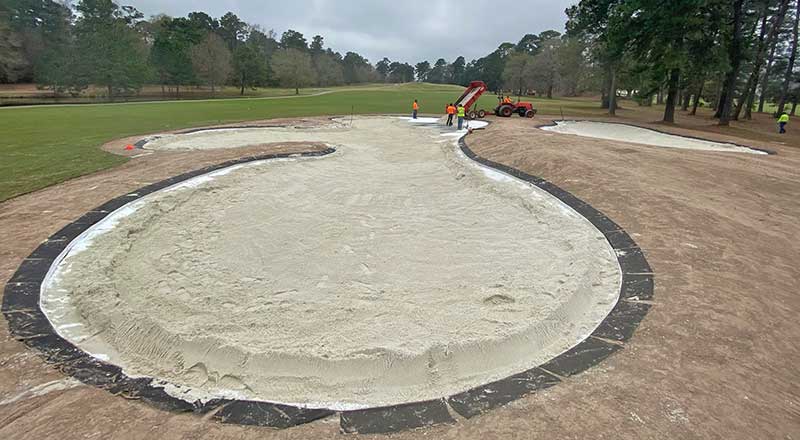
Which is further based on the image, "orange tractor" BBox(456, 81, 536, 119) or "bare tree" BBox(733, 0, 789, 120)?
"bare tree" BBox(733, 0, 789, 120)

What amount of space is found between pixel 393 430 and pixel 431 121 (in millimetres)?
25219

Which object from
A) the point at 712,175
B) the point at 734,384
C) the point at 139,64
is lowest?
the point at 734,384

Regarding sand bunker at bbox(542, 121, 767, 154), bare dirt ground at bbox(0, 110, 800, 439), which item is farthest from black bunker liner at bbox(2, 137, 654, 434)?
sand bunker at bbox(542, 121, 767, 154)

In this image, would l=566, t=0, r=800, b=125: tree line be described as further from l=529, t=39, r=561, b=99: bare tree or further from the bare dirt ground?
l=529, t=39, r=561, b=99: bare tree

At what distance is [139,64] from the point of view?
192ft

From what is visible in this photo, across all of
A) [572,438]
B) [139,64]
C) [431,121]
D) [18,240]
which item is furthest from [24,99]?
[572,438]

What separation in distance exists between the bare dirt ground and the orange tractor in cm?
1718

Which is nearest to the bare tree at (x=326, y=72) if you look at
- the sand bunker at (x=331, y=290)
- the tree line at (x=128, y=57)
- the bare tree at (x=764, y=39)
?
the tree line at (x=128, y=57)

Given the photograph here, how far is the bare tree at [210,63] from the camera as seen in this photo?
65.2 m

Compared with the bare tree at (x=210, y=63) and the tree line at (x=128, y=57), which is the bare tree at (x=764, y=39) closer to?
the tree line at (x=128, y=57)

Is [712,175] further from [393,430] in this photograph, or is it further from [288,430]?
[288,430]

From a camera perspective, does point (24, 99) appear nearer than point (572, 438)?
No

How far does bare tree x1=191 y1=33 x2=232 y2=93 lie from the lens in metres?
65.2

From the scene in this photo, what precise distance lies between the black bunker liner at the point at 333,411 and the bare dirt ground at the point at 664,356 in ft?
0.42
